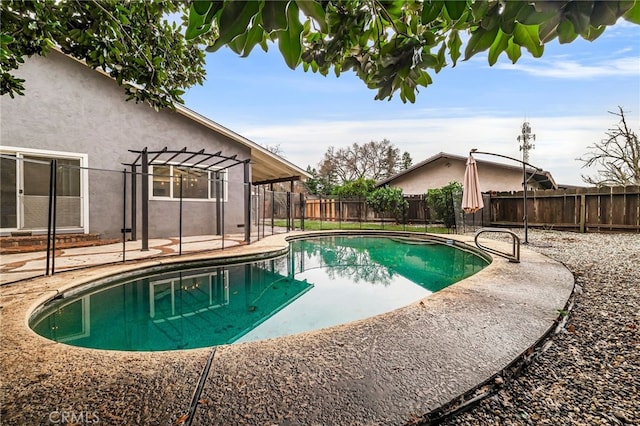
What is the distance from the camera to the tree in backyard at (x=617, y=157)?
521 inches

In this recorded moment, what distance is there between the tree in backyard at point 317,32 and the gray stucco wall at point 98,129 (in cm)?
435

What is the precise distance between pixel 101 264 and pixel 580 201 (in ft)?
46.5

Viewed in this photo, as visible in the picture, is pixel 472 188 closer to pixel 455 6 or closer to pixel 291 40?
pixel 455 6

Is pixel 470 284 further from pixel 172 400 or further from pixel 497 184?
pixel 497 184

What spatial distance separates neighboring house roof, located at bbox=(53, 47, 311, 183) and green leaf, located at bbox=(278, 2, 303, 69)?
7.75 m

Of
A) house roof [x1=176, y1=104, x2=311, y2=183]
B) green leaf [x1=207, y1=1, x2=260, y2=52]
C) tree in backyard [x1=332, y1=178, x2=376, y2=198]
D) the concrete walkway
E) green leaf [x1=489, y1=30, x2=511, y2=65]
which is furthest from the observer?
tree in backyard [x1=332, y1=178, x2=376, y2=198]

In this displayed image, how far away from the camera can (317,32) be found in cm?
153

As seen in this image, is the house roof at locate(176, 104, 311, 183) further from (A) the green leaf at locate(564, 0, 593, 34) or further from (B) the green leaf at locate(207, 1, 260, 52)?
(A) the green leaf at locate(564, 0, 593, 34)

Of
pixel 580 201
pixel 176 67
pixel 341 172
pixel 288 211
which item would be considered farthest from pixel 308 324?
pixel 341 172

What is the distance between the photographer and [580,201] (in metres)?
9.89

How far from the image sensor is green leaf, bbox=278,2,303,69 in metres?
0.78

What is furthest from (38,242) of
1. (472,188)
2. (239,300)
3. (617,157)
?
(617,157)

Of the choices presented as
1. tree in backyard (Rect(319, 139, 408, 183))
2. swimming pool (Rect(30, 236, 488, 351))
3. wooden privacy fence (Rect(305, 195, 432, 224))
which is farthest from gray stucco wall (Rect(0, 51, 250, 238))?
tree in backyard (Rect(319, 139, 408, 183))

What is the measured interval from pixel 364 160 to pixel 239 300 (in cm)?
2560
